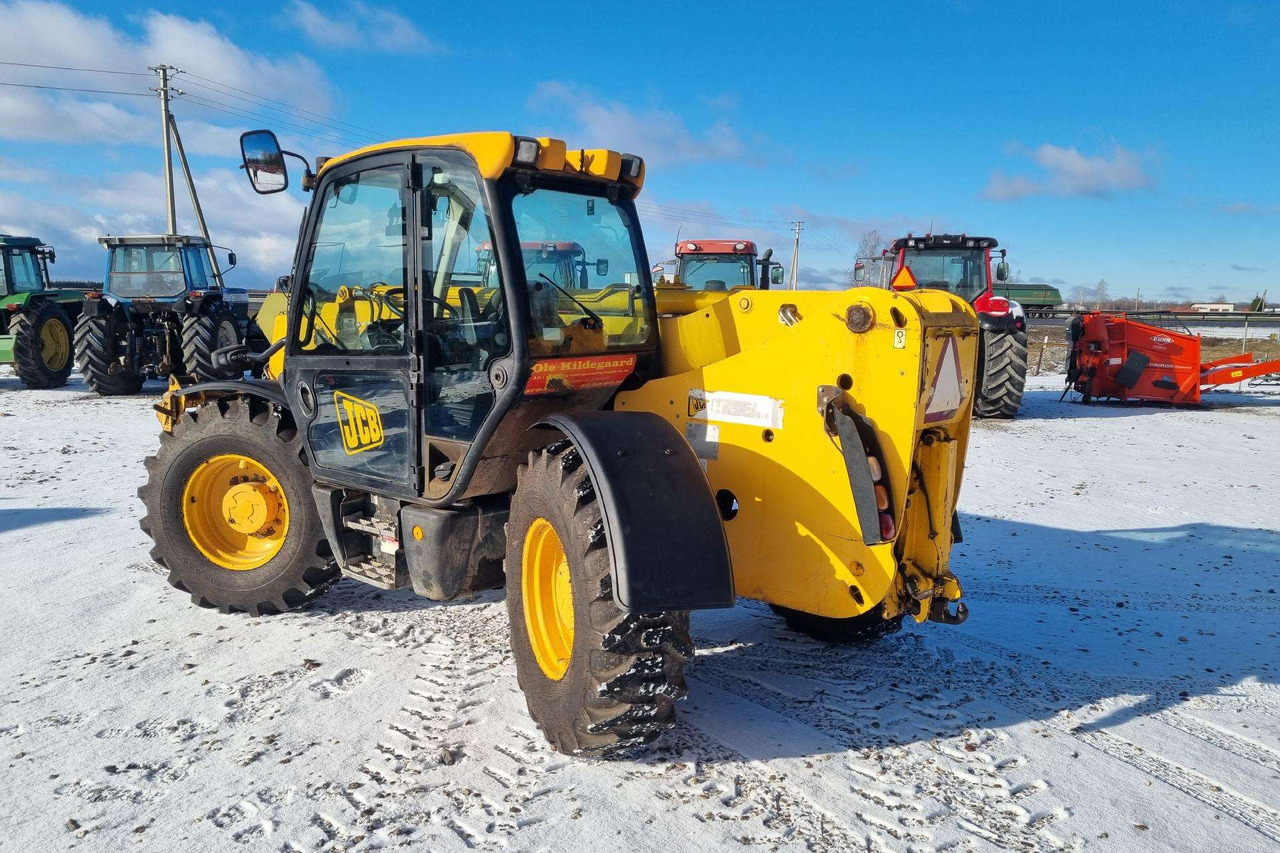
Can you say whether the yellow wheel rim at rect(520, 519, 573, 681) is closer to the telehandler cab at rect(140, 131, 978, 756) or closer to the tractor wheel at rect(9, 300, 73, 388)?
the telehandler cab at rect(140, 131, 978, 756)

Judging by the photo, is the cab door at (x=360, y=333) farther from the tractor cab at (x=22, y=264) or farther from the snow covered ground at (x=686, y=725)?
the tractor cab at (x=22, y=264)

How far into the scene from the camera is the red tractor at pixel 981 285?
12.1 meters

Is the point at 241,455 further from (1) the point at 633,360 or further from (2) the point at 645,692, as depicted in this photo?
(2) the point at 645,692

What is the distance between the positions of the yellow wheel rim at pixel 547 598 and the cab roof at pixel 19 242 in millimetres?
15740

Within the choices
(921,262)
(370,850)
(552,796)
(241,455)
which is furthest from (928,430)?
(921,262)

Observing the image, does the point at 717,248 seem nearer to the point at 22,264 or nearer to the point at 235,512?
the point at 235,512

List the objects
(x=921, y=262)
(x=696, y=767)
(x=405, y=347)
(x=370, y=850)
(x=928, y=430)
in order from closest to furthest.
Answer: (x=370, y=850)
(x=696, y=767)
(x=928, y=430)
(x=405, y=347)
(x=921, y=262)

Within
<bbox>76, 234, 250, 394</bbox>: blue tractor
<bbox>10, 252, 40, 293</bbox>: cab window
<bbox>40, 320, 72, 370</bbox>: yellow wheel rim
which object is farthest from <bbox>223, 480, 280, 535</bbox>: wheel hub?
<bbox>10, 252, 40, 293</bbox>: cab window

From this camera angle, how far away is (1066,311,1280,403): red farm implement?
13250mm

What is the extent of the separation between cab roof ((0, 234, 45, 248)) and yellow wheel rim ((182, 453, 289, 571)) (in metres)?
13.5

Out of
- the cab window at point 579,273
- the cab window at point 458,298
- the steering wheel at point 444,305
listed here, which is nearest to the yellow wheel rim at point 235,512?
the cab window at point 458,298

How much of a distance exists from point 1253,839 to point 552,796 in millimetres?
2186

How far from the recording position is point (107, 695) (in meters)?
3.53

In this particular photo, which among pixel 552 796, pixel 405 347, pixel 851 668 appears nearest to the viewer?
pixel 552 796
